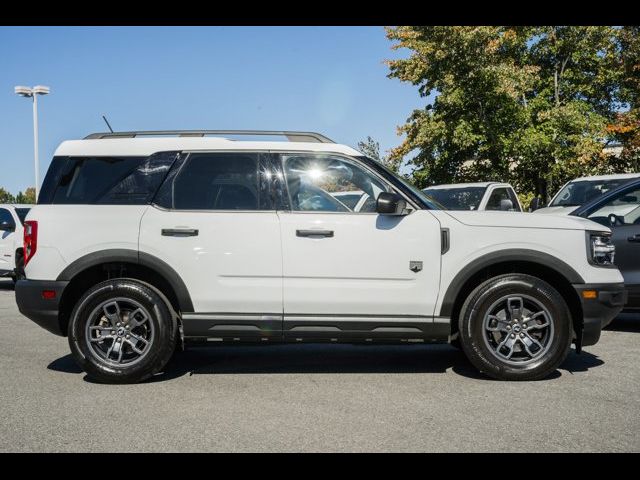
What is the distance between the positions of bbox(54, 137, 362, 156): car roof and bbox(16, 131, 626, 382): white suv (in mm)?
205

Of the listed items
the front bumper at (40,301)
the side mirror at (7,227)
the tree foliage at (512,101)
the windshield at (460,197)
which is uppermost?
the tree foliage at (512,101)

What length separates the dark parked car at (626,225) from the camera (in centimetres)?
734

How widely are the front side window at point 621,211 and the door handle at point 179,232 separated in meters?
5.15

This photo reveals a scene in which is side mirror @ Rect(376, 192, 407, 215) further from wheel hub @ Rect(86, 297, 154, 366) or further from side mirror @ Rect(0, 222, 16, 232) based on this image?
side mirror @ Rect(0, 222, 16, 232)

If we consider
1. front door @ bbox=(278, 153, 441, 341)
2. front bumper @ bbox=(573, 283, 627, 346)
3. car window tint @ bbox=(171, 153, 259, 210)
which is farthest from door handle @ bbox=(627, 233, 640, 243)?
car window tint @ bbox=(171, 153, 259, 210)

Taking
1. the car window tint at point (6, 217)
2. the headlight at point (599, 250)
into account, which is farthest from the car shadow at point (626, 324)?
the car window tint at point (6, 217)

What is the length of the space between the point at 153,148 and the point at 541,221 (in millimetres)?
3359

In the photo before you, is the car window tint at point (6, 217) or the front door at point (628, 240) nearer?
the front door at point (628, 240)

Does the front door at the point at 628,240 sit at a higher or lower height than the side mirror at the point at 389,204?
lower

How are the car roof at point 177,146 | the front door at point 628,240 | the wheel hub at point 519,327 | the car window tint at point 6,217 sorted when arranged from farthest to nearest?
the car window tint at point 6,217 < the front door at point 628,240 < the car roof at point 177,146 < the wheel hub at point 519,327

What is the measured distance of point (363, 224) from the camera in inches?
209

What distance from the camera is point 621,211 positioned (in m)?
8.41

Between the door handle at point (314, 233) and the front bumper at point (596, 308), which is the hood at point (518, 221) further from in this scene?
the door handle at point (314, 233)

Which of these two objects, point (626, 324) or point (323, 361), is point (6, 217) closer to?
point (323, 361)
